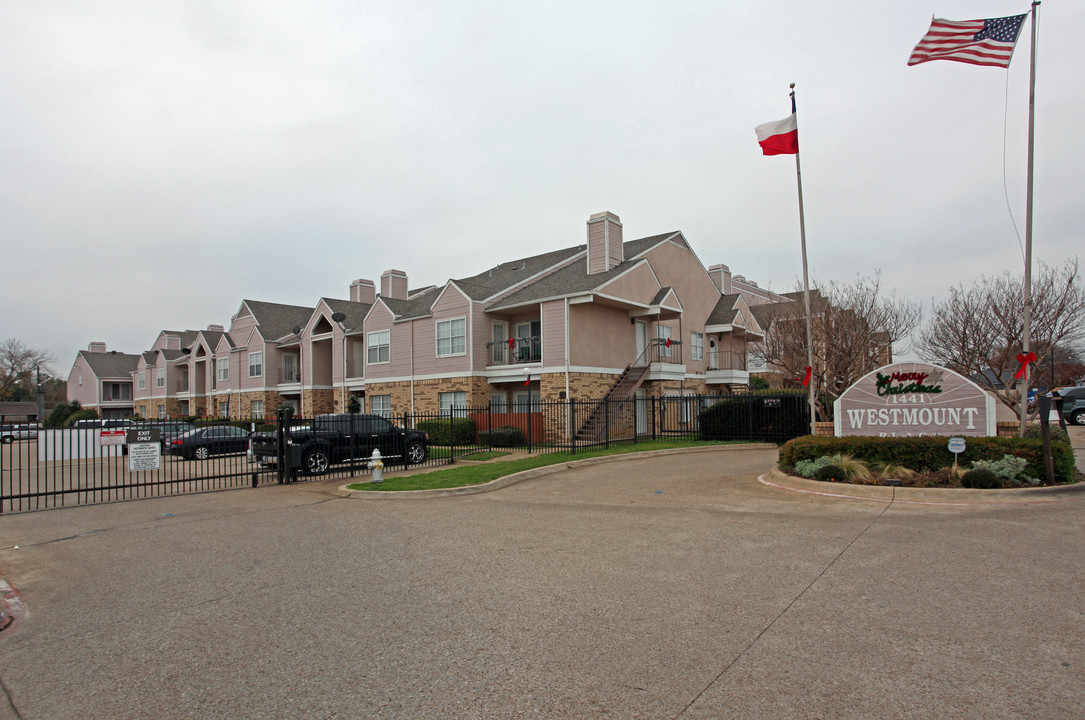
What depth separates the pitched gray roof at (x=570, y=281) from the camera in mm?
26328

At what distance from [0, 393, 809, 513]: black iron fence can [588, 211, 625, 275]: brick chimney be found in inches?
251

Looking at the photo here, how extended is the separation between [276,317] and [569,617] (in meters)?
43.5

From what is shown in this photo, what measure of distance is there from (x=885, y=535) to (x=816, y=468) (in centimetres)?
464

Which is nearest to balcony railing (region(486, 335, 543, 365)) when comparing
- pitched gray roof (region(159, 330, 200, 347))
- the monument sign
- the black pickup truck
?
the black pickup truck

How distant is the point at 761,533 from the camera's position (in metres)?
8.60

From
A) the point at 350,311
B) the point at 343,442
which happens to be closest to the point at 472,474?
the point at 343,442

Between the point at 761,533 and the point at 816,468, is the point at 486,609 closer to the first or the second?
the point at 761,533

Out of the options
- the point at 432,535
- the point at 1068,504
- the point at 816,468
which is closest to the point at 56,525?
the point at 432,535

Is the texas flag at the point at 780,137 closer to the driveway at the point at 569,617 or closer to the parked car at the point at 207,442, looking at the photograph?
the driveway at the point at 569,617

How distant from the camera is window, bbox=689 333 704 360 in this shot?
32906 millimetres

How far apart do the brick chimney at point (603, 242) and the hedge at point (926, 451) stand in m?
16.0

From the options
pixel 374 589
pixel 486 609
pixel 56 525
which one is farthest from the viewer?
pixel 56 525

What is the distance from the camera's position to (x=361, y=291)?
43875mm

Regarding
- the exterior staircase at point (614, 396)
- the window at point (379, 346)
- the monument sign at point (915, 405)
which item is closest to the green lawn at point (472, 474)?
the exterior staircase at point (614, 396)
